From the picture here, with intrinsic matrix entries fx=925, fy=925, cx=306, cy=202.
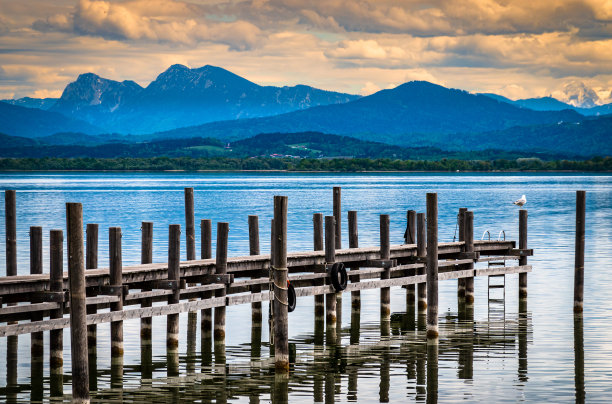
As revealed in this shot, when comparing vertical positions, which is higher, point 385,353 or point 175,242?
point 175,242

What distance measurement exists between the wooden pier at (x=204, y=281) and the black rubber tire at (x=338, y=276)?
0.09 ft

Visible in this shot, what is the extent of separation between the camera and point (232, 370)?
20.8 metres

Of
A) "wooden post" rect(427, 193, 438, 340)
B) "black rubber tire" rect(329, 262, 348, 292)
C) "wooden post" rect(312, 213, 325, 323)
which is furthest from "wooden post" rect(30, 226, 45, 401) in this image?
"wooden post" rect(427, 193, 438, 340)

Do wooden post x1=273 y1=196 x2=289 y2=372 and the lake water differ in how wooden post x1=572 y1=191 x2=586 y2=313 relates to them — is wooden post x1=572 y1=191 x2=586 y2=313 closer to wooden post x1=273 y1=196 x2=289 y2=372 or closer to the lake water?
the lake water

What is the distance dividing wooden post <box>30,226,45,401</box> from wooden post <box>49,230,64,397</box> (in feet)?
1.03

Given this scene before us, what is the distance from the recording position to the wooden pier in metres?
17.8

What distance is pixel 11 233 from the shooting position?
2573 cm

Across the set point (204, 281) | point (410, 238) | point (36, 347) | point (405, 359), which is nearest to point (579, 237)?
point (410, 238)

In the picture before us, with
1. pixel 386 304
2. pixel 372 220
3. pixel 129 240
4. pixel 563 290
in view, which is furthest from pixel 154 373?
pixel 372 220

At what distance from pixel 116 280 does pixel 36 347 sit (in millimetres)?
3194

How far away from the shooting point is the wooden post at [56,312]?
1814 centimetres

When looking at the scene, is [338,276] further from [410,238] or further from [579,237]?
[579,237]

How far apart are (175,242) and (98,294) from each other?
2.14 metres

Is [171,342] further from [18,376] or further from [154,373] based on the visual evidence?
[18,376]
